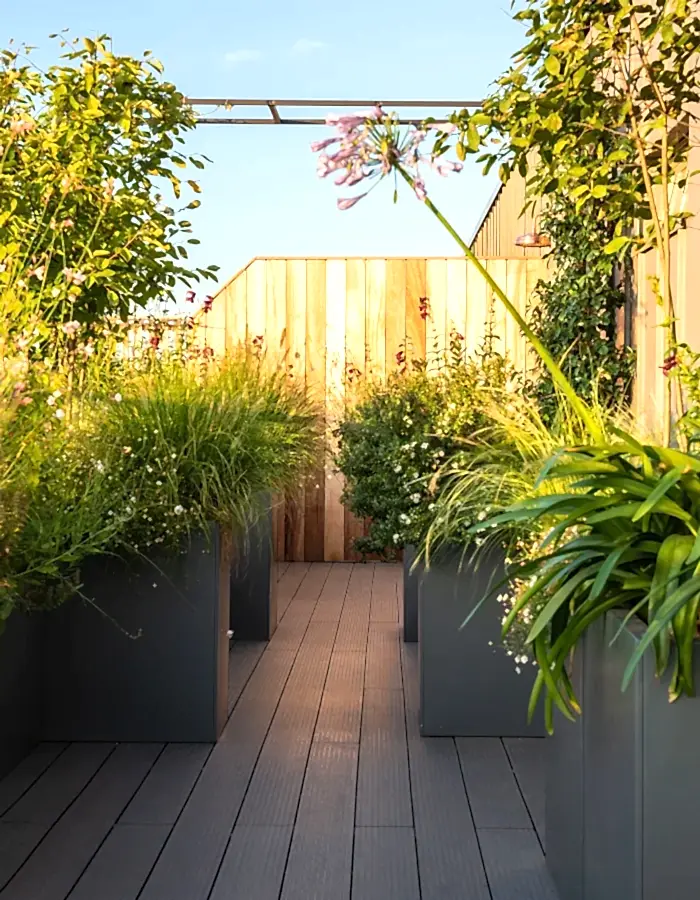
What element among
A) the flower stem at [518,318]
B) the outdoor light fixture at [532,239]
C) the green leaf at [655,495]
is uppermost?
the outdoor light fixture at [532,239]

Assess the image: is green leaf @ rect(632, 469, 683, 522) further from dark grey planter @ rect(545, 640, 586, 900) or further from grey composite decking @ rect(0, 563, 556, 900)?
grey composite decking @ rect(0, 563, 556, 900)

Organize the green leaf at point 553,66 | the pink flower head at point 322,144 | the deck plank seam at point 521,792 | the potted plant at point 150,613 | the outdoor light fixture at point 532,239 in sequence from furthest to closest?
the outdoor light fixture at point 532,239, the potted plant at point 150,613, the green leaf at point 553,66, the deck plank seam at point 521,792, the pink flower head at point 322,144

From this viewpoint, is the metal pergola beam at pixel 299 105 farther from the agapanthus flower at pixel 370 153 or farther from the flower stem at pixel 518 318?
the agapanthus flower at pixel 370 153

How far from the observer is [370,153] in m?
1.74

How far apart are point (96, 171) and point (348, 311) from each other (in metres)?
3.42

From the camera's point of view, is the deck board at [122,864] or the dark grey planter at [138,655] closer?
the deck board at [122,864]

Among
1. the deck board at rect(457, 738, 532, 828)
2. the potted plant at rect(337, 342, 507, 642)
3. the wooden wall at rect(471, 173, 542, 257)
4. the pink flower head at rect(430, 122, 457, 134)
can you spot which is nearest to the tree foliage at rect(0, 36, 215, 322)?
the potted plant at rect(337, 342, 507, 642)

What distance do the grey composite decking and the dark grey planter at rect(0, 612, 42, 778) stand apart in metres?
0.06

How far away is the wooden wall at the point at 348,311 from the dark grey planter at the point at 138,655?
11.9 ft

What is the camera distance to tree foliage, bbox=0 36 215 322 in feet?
12.1

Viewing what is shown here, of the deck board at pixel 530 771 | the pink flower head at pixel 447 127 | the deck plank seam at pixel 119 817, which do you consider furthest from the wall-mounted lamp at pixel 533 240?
the deck plank seam at pixel 119 817

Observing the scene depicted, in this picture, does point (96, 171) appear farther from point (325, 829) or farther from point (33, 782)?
point (325, 829)

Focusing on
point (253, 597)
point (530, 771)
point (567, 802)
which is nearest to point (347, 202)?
point (567, 802)

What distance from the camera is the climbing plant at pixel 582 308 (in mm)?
5137
